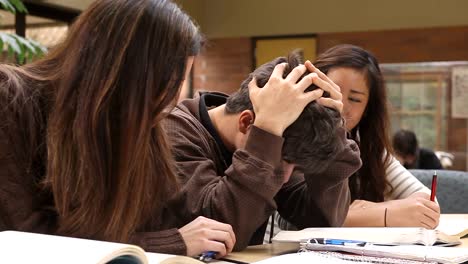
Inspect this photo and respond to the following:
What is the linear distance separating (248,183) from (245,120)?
0.21 metres

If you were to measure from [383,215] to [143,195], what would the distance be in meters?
0.80

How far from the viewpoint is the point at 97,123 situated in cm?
101

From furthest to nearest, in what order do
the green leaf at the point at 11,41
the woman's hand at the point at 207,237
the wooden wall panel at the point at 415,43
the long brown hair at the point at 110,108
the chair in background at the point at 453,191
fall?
1. the wooden wall panel at the point at 415,43
2. the chair in background at the point at 453,191
3. the green leaf at the point at 11,41
4. the woman's hand at the point at 207,237
5. the long brown hair at the point at 110,108

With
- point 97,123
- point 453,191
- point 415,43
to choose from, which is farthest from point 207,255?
point 415,43

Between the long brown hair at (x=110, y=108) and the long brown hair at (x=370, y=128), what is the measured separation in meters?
0.94

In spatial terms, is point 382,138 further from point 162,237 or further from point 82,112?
point 82,112

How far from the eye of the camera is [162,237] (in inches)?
44.6

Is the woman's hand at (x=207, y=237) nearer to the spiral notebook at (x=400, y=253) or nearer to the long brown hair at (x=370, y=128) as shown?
the spiral notebook at (x=400, y=253)

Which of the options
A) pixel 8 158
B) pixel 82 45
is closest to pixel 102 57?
pixel 82 45

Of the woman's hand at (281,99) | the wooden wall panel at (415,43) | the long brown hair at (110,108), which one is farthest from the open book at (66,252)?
A: the wooden wall panel at (415,43)

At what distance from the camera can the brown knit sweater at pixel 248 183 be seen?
122cm

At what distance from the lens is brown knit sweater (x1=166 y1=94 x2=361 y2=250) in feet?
4.02

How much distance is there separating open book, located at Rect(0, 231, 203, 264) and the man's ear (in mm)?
613

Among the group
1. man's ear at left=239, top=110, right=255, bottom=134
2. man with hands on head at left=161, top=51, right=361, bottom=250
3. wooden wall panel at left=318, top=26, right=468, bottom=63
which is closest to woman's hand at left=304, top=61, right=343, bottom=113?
man with hands on head at left=161, top=51, right=361, bottom=250
